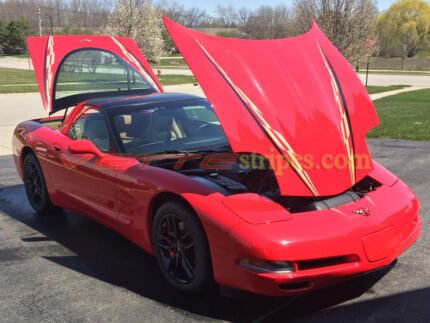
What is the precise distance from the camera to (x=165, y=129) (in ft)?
13.6

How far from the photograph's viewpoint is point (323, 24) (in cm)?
2348

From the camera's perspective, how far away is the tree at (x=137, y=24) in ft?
120

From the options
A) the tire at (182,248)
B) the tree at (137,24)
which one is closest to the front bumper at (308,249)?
the tire at (182,248)

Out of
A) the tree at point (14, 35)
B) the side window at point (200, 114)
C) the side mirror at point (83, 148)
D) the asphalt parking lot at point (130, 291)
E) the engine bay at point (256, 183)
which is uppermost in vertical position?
the tree at point (14, 35)

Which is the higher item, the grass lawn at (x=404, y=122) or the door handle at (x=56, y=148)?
the door handle at (x=56, y=148)

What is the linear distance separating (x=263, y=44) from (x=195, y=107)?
3.75ft

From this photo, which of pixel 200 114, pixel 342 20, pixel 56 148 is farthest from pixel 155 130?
pixel 342 20

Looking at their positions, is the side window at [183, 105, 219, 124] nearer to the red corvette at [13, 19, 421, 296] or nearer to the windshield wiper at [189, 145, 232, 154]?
the red corvette at [13, 19, 421, 296]

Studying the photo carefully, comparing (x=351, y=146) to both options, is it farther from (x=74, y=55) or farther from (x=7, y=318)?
(x=74, y=55)

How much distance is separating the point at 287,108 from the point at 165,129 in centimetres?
134

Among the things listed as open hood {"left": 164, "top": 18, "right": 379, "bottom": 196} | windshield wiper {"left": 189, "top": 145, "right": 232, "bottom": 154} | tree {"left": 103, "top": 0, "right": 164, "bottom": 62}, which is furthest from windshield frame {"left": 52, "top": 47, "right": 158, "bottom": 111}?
tree {"left": 103, "top": 0, "right": 164, "bottom": 62}

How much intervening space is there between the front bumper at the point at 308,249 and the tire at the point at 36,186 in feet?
9.17

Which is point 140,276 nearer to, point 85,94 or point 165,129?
point 165,129

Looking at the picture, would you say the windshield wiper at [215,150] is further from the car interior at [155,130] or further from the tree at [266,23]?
the tree at [266,23]
